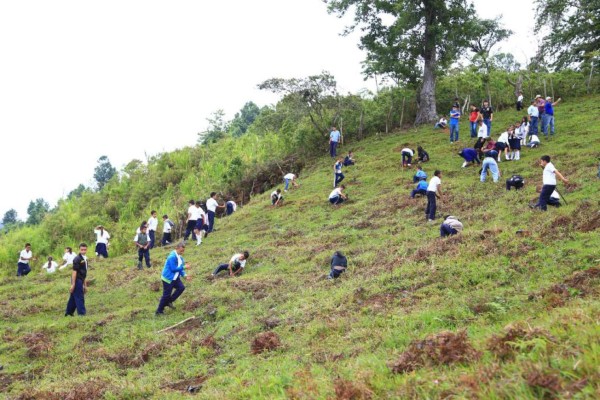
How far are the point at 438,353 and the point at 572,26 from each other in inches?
1418

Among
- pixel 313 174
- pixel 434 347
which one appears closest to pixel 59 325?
pixel 434 347

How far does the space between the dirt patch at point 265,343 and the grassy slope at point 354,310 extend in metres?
0.20

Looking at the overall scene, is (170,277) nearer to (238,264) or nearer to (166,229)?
(238,264)

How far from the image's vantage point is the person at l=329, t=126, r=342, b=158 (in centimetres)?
3098

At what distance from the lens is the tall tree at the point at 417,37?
3250 cm

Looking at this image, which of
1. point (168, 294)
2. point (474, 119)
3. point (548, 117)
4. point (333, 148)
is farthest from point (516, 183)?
point (333, 148)

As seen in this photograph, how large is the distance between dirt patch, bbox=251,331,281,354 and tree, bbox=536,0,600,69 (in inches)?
1320

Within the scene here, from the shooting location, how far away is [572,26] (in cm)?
3466

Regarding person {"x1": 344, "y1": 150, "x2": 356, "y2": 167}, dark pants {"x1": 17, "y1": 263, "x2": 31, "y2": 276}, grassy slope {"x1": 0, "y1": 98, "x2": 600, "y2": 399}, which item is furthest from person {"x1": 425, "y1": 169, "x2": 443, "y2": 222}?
dark pants {"x1": 17, "y1": 263, "x2": 31, "y2": 276}

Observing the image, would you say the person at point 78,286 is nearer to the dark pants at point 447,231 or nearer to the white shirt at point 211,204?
the white shirt at point 211,204

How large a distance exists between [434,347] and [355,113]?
29987 mm

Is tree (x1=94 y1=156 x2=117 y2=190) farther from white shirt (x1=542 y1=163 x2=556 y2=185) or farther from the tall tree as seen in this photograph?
white shirt (x1=542 y1=163 x2=556 y2=185)

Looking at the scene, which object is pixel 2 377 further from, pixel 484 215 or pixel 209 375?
pixel 484 215

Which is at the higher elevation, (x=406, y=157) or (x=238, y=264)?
A: (x=406, y=157)
